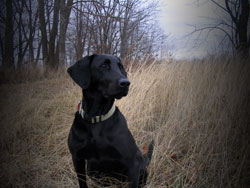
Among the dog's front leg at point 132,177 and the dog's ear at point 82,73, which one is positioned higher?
the dog's ear at point 82,73

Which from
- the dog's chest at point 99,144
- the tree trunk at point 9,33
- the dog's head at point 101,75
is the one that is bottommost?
the dog's chest at point 99,144

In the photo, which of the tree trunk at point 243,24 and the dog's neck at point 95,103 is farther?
the dog's neck at point 95,103

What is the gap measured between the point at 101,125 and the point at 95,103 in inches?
8.2

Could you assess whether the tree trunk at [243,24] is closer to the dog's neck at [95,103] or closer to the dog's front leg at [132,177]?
the dog's neck at [95,103]

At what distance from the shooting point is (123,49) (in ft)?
13.4

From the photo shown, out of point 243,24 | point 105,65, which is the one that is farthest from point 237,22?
point 105,65

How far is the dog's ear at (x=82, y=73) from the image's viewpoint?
4.33 ft

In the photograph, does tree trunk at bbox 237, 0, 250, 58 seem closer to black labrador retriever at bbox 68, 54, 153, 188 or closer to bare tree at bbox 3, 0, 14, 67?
black labrador retriever at bbox 68, 54, 153, 188

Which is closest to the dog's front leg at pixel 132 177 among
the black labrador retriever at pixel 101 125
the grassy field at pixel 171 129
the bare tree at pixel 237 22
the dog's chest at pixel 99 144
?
the black labrador retriever at pixel 101 125

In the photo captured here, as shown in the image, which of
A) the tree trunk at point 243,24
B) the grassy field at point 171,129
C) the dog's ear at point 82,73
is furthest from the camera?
the grassy field at point 171,129

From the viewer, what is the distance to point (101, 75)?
1.35 metres

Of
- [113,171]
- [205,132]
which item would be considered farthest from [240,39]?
[113,171]

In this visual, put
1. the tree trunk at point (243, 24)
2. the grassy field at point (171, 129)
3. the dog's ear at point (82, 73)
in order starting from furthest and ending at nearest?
the grassy field at point (171, 129), the dog's ear at point (82, 73), the tree trunk at point (243, 24)

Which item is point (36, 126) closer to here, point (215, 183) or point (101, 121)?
point (101, 121)
